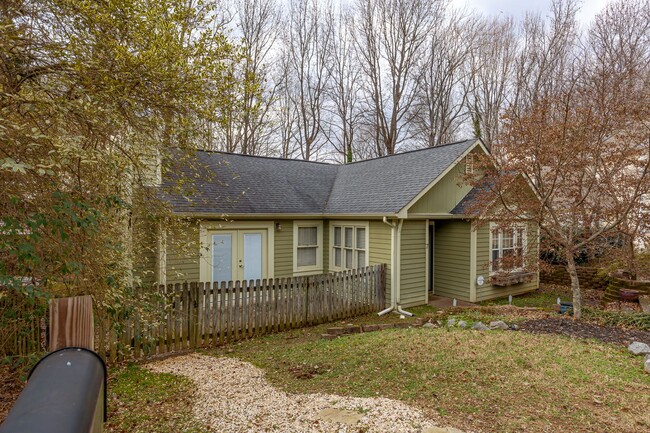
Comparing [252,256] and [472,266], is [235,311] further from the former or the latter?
[472,266]

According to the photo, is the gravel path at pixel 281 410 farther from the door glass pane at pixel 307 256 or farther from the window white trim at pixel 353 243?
the door glass pane at pixel 307 256

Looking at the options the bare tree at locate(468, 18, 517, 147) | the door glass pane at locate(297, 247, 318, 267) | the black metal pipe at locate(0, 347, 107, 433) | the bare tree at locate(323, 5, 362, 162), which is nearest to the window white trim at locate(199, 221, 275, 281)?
the door glass pane at locate(297, 247, 318, 267)

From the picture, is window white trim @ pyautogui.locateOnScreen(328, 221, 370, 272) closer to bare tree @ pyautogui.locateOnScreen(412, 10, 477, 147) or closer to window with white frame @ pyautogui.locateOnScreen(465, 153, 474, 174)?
window with white frame @ pyautogui.locateOnScreen(465, 153, 474, 174)

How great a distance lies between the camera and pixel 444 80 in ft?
82.2

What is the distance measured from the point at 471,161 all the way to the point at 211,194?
26.6ft

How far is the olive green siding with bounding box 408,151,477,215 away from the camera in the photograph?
11.5 metres

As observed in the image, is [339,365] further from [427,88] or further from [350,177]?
[427,88]

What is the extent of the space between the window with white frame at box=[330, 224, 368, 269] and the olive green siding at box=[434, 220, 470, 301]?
2915 mm

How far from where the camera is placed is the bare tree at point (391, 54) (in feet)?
76.9

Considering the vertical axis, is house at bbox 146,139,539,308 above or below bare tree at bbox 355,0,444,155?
below

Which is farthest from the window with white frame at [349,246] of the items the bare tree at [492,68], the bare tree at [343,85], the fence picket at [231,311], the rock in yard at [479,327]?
the bare tree at [492,68]

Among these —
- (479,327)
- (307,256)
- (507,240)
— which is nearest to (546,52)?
(507,240)

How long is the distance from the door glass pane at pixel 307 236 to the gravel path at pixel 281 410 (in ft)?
23.5

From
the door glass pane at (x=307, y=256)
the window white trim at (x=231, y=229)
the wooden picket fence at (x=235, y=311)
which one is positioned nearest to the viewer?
the wooden picket fence at (x=235, y=311)
